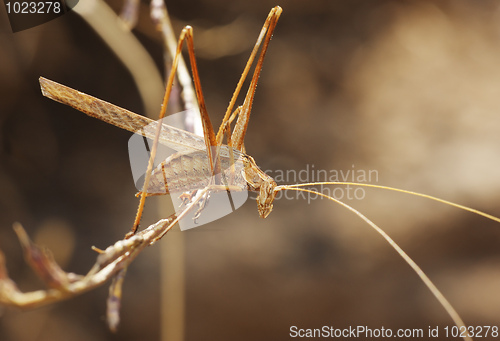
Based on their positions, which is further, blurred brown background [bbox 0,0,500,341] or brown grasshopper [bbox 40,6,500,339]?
blurred brown background [bbox 0,0,500,341]

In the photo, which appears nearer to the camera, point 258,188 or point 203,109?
point 203,109

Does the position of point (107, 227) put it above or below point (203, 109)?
below

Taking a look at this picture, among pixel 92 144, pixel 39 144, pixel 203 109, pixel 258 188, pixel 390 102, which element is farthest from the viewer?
pixel 390 102

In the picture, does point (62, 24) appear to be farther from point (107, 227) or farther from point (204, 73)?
point (107, 227)

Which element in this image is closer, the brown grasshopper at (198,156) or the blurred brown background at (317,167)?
the brown grasshopper at (198,156)

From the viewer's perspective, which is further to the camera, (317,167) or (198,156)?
(317,167)

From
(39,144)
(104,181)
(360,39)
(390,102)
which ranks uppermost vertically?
(360,39)

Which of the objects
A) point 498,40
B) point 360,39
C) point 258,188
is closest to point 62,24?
point 258,188

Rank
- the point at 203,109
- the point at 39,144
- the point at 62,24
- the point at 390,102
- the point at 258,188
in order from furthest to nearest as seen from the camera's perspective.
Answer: the point at 390,102 → the point at 39,144 → the point at 62,24 → the point at 258,188 → the point at 203,109
